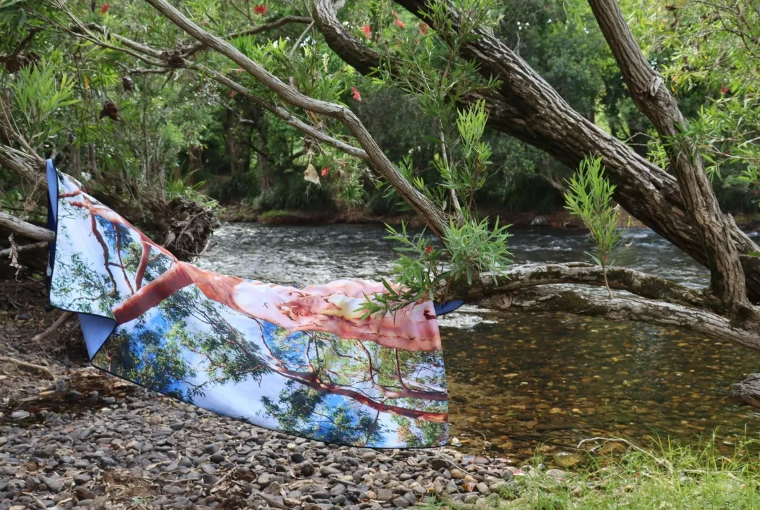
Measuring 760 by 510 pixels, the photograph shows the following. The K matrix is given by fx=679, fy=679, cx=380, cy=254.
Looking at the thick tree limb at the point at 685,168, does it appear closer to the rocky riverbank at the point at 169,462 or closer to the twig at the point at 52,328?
the rocky riverbank at the point at 169,462

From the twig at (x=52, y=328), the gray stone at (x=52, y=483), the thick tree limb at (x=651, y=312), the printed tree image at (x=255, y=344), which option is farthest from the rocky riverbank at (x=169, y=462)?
the thick tree limb at (x=651, y=312)

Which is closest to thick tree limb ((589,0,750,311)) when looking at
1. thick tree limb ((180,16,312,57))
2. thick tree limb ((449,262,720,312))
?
thick tree limb ((449,262,720,312))

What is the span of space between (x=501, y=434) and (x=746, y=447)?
1.67 metres

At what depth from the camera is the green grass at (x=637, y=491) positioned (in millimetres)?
3047

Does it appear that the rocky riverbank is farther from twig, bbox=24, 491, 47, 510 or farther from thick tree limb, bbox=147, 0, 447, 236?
thick tree limb, bbox=147, 0, 447, 236

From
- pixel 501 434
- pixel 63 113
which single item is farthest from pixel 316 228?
pixel 501 434

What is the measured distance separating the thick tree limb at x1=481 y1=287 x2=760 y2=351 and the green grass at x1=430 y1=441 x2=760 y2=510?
0.74 meters

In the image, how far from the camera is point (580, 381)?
6199mm

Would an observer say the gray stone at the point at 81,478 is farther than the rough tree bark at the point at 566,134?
Yes

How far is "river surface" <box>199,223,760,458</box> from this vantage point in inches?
198

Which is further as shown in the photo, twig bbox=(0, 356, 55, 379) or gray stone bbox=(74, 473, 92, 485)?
twig bbox=(0, 356, 55, 379)

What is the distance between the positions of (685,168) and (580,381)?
148 inches

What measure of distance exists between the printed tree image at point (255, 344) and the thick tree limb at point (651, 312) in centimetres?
61

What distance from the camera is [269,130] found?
21.5 m
